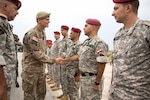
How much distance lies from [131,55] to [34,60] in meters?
2.61

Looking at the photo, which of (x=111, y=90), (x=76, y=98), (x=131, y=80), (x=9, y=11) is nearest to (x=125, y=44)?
(x=131, y=80)

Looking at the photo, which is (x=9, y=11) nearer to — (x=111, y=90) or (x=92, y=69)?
(x=111, y=90)

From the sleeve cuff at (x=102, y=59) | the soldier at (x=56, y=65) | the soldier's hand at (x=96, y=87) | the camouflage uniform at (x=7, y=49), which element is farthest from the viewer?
the soldier at (x=56, y=65)

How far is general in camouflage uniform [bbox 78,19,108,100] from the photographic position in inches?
177

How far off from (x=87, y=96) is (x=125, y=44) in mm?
1966

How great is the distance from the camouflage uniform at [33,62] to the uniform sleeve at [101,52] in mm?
1102

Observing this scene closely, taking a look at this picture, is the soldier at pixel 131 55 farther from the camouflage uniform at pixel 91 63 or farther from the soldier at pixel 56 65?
the soldier at pixel 56 65

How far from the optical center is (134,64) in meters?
2.80

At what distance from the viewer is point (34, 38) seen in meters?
4.80

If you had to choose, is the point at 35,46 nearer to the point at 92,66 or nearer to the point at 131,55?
the point at 92,66

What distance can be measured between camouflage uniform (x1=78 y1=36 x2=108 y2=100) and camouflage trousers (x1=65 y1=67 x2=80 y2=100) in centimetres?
160

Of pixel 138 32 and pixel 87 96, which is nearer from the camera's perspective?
pixel 138 32

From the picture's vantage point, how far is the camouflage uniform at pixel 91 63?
4570 millimetres

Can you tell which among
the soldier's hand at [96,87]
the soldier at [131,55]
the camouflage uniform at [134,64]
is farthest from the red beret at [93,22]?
the camouflage uniform at [134,64]
